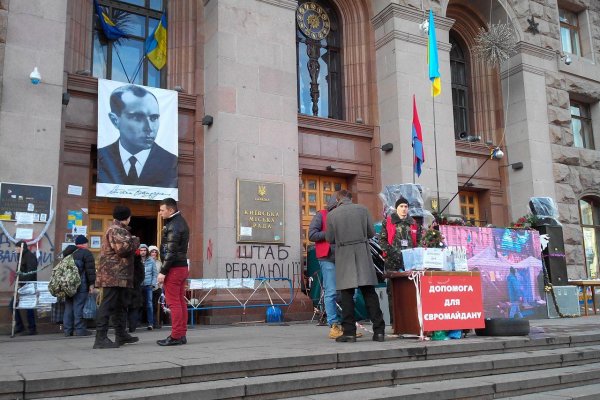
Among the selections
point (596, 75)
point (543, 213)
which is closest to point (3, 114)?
point (543, 213)

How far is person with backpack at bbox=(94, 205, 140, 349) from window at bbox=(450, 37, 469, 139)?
15.5 metres

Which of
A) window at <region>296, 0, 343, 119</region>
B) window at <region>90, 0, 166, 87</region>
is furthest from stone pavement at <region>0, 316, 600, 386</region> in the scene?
window at <region>296, 0, 343, 119</region>

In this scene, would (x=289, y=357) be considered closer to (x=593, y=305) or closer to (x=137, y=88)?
(x=137, y=88)

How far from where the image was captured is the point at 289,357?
6250 millimetres

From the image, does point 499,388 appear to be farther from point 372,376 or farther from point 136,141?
point 136,141

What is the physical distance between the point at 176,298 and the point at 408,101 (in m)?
11.7

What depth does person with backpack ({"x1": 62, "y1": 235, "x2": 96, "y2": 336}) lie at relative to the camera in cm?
1073

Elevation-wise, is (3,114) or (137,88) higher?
(137,88)

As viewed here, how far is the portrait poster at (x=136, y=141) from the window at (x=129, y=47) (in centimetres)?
113

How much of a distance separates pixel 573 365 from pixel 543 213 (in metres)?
9.13

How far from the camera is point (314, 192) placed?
56.8ft

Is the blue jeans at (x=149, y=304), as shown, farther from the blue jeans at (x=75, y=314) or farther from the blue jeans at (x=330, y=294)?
the blue jeans at (x=330, y=294)

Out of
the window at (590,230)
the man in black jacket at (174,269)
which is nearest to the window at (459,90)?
the window at (590,230)

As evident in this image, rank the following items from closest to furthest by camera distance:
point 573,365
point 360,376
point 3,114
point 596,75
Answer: point 360,376, point 573,365, point 3,114, point 596,75
